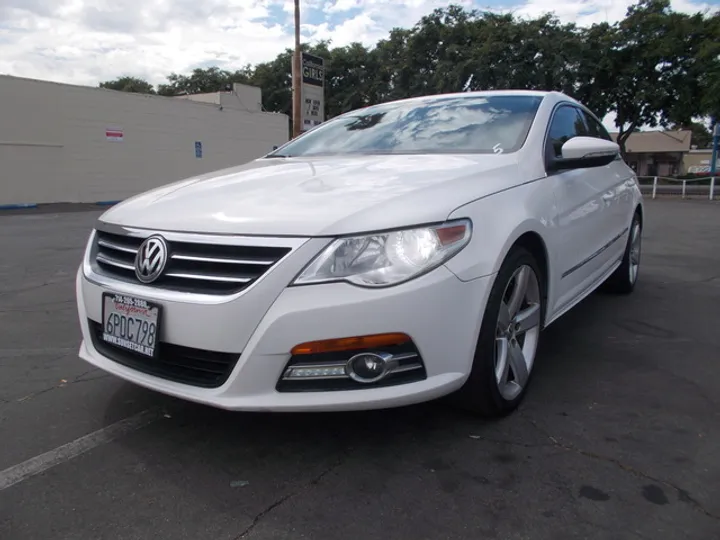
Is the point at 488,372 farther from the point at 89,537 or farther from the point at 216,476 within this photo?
the point at 89,537

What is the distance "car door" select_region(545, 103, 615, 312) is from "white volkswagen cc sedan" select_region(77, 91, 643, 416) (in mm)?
200

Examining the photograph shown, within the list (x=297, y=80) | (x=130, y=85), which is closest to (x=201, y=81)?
(x=130, y=85)

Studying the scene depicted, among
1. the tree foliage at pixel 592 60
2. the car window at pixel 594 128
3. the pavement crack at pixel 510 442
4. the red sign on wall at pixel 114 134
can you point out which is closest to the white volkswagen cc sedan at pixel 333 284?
the pavement crack at pixel 510 442

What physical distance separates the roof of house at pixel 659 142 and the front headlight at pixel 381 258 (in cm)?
6067

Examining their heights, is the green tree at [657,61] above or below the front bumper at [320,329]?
above

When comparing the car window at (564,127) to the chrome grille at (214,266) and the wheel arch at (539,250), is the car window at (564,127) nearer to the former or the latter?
the wheel arch at (539,250)

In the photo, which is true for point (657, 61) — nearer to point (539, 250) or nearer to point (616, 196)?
point (616, 196)

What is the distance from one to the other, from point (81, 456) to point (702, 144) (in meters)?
92.3

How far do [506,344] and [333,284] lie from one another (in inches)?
39.5

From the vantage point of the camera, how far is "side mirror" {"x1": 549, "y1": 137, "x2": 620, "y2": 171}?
10.2ft

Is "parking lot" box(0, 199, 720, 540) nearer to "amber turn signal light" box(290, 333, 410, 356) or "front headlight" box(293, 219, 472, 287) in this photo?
"amber turn signal light" box(290, 333, 410, 356)

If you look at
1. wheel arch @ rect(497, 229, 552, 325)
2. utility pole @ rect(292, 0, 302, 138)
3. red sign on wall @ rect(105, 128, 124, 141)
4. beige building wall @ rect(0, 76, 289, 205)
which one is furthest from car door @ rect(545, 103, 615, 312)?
red sign on wall @ rect(105, 128, 124, 141)

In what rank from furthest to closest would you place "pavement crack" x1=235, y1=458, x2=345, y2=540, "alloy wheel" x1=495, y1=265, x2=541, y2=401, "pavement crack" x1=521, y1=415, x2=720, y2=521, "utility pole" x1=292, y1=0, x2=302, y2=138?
1. "utility pole" x1=292, y1=0, x2=302, y2=138
2. "alloy wheel" x1=495, y1=265, x2=541, y2=401
3. "pavement crack" x1=521, y1=415, x2=720, y2=521
4. "pavement crack" x1=235, y1=458, x2=345, y2=540

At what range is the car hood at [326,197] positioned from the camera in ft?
7.27
